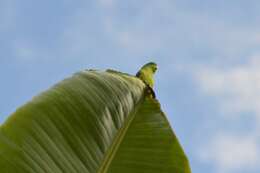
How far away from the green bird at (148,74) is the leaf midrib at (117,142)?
54mm

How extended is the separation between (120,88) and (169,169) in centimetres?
31

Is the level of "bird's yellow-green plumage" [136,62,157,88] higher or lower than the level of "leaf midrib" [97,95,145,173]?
higher

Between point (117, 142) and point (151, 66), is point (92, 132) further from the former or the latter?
point (151, 66)

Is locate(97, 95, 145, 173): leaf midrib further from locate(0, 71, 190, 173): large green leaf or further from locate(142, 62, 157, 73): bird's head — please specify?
locate(142, 62, 157, 73): bird's head

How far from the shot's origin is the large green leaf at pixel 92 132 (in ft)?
5.05

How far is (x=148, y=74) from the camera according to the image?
2.20 metres

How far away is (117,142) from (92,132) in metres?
0.13

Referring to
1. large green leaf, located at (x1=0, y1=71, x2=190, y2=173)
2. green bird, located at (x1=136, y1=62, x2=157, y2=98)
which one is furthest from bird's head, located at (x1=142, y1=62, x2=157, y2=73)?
large green leaf, located at (x1=0, y1=71, x2=190, y2=173)

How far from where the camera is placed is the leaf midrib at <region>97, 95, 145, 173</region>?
71.1 inches

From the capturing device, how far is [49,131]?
164 cm

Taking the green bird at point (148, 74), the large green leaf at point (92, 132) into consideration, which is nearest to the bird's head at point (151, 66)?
the green bird at point (148, 74)

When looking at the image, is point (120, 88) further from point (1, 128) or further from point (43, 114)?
point (1, 128)

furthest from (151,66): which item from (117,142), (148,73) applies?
(117,142)

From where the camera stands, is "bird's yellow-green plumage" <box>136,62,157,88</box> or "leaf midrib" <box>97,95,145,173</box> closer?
"leaf midrib" <box>97,95,145,173</box>
